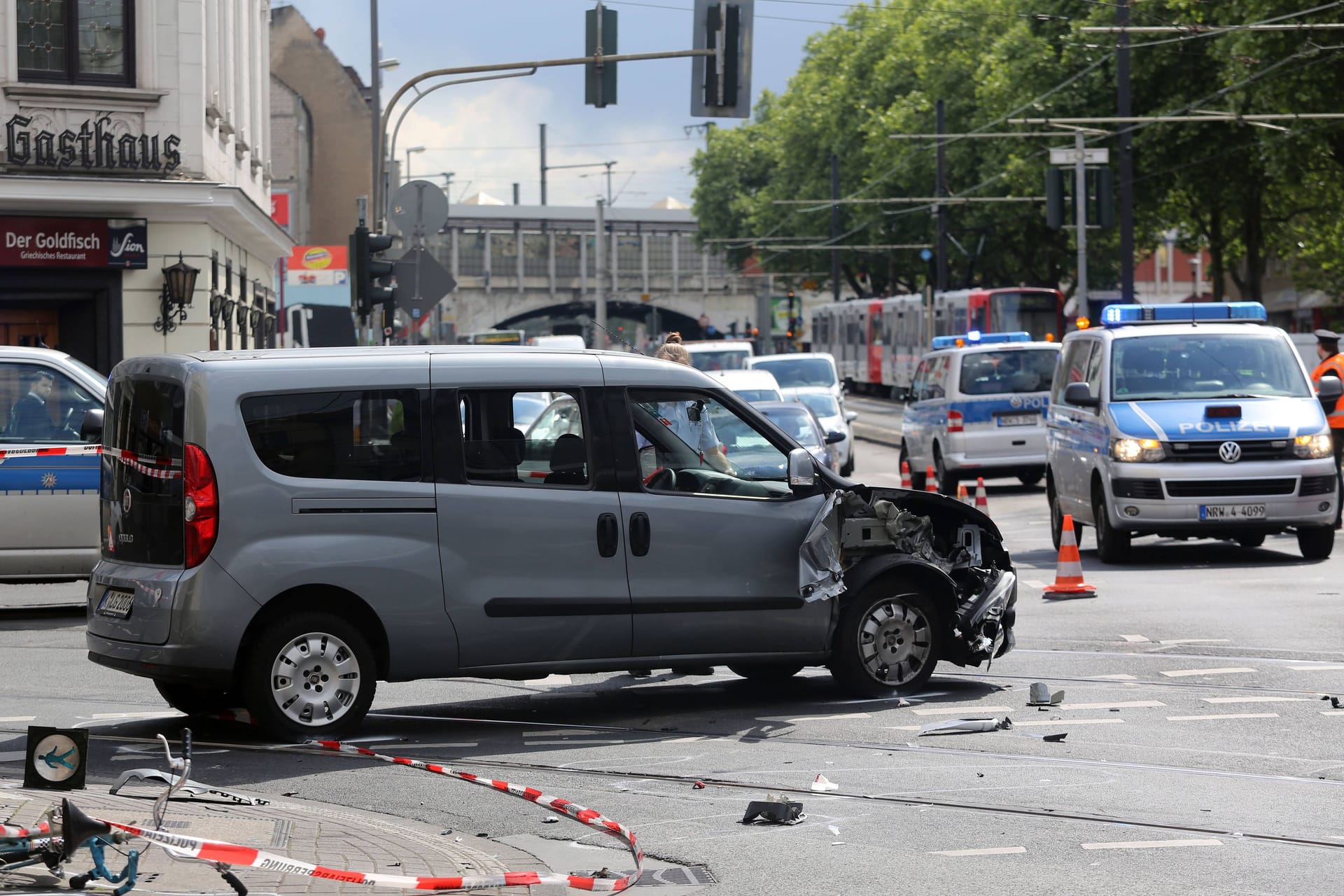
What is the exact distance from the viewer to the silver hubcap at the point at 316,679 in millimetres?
8734

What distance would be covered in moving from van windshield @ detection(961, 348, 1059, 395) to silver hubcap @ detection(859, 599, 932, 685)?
16.0 metres

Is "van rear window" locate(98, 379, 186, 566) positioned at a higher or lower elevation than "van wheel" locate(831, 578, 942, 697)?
higher

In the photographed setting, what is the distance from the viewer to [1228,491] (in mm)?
16000

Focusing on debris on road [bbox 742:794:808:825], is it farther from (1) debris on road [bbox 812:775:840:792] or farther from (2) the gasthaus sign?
(2) the gasthaus sign

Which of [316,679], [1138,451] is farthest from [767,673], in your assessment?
[1138,451]

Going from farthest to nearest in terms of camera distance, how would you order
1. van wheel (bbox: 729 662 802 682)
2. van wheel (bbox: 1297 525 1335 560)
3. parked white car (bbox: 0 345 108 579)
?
A: van wheel (bbox: 1297 525 1335 560), parked white car (bbox: 0 345 108 579), van wheel (bbox: 729 662 802 682)

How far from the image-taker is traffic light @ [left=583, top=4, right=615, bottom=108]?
2225 centimetres

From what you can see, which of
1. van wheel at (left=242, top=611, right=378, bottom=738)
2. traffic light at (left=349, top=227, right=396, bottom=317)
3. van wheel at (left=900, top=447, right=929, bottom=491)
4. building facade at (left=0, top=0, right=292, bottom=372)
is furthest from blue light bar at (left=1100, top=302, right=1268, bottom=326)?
building facade at (left=0, top=0, right=292, bottom=372)

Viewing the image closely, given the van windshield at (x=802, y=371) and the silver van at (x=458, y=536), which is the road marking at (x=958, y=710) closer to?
the silver van at (x=458, y=536)

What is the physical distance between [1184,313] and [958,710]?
33.1 feet

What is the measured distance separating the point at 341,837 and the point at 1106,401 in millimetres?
11330

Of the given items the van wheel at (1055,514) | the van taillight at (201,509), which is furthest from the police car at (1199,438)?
the van taillight at (201,509)

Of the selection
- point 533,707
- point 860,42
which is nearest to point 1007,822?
point 533,707

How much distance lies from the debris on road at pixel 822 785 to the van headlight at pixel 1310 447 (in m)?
9.60
